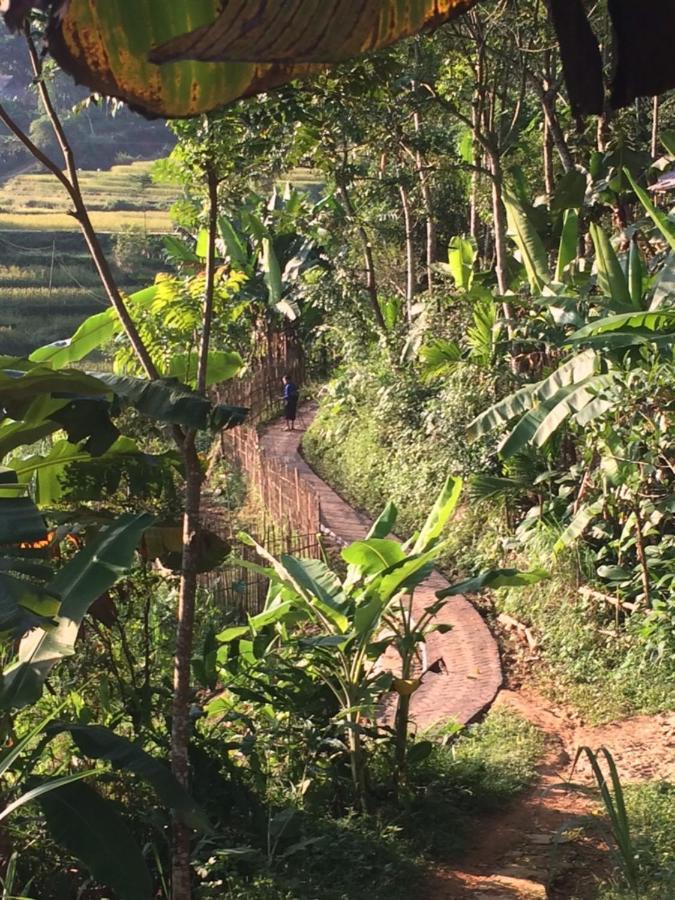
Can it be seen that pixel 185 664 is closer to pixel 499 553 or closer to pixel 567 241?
pixel 567 241

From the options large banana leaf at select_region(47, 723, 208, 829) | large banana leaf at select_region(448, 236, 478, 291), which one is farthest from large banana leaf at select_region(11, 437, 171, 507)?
large banana leaf at select_region(448, 236, 478, 291)

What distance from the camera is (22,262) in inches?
1447

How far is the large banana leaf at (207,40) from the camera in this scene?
1.65 ft

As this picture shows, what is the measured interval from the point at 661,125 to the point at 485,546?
495cm

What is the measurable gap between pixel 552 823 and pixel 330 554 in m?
5.50

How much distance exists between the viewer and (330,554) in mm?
10117

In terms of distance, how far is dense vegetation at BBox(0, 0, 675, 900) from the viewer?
3336mm

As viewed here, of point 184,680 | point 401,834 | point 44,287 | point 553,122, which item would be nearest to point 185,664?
point 184,680

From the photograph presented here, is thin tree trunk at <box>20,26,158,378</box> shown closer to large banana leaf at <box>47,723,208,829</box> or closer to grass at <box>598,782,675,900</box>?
large banana leaf at <box>47,723,208,829</box>

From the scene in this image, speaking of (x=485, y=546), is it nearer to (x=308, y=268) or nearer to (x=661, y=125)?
(x=661, y=125)

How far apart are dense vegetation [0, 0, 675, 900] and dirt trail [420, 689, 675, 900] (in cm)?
11

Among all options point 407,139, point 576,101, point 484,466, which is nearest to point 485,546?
point 484,466

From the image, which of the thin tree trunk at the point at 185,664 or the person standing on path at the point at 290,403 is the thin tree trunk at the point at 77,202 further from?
the person standing on path at the point at 290,403

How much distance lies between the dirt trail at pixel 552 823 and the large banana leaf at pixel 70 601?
150 cm
